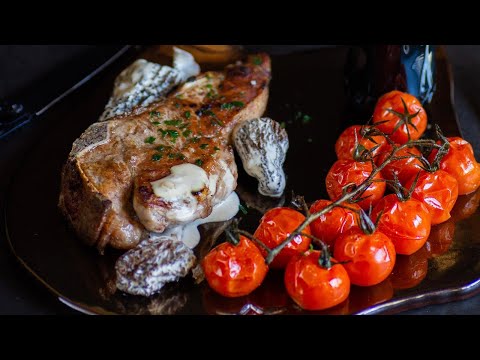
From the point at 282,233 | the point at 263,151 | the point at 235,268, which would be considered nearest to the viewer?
the point at 235,268

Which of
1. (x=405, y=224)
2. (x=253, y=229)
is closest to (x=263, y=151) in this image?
(x=253, y=229)

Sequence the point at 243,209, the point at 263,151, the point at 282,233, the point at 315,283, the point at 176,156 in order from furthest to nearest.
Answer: the point at 263,151, the point at 243,209, the point at 176,156, the point at 282,233, the point at 315,283

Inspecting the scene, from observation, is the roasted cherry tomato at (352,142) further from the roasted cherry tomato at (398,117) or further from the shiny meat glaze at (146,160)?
the shiny meat glaze at (146,160)

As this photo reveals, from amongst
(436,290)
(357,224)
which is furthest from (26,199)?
(436,290)

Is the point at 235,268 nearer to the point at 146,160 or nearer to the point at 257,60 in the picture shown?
the point at 146,160

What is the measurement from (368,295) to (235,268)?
68 cm

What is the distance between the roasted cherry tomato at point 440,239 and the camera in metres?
3.88

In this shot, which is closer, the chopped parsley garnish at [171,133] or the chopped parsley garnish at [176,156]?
the chopped parsley garnish at [176,156]

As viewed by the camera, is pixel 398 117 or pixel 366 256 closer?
pixel 366 256

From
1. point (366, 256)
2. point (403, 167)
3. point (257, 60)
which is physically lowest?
point (403, 167)

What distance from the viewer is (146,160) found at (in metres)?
4.04

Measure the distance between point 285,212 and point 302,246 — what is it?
0.21 m

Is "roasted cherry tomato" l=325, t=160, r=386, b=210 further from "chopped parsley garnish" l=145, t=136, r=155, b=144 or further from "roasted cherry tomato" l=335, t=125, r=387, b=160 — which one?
"chopped parsley garnish" l=145, t=136, r=155, b=144

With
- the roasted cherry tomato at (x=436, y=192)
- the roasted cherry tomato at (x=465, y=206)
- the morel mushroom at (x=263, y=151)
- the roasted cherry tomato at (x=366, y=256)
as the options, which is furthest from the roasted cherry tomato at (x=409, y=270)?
the morel mushroom at (x=263, y=151)
